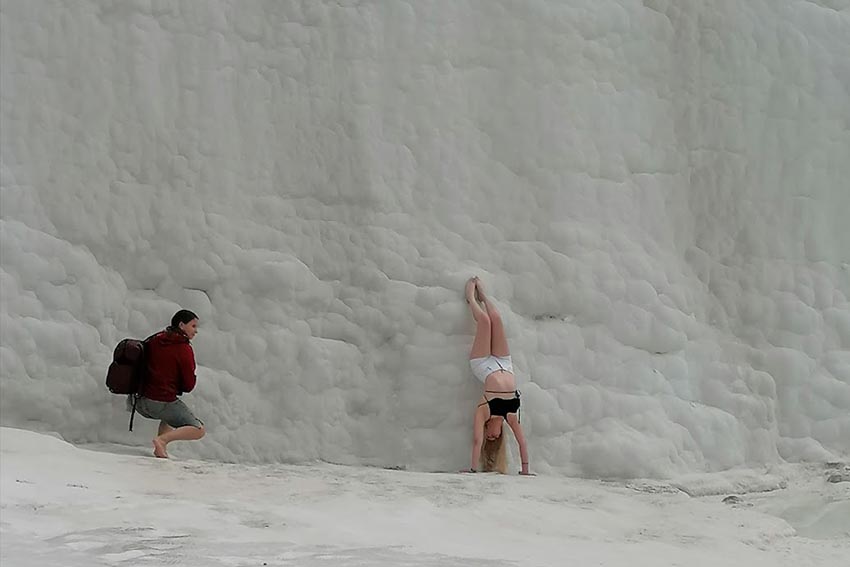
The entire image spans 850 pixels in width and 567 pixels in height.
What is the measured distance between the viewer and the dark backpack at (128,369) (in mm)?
5469

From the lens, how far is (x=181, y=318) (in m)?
5.54

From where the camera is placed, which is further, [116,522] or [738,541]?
[738,541]

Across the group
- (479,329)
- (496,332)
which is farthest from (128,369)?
(496,332)

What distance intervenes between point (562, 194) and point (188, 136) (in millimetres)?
2493

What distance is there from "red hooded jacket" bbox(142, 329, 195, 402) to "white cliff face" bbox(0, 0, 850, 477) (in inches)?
14.1

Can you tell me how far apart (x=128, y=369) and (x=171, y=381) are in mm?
259

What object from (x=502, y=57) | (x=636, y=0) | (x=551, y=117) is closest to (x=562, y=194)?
(x=551, y=117)

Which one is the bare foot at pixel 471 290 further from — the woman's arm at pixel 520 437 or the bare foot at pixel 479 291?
the woman's arm at pixel 520 437

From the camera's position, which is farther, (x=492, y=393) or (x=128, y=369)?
(x=492, y=393)

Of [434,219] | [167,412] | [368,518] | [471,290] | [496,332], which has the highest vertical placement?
[434,219]

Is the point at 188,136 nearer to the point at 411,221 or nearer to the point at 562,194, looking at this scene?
the point at 411,221

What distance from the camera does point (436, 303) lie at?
6023mm

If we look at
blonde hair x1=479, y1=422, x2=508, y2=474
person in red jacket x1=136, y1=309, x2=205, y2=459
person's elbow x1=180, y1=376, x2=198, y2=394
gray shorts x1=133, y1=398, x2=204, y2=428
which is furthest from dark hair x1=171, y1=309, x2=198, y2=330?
blonde hair x1=479, y1=422, x2=508, y2=474

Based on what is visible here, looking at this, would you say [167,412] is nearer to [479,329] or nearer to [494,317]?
[479,329]
